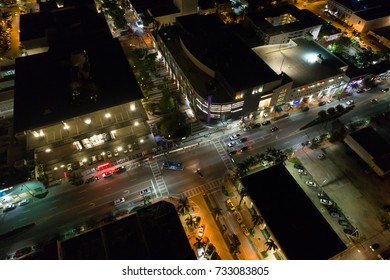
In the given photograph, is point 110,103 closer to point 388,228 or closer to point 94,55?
point 94,55

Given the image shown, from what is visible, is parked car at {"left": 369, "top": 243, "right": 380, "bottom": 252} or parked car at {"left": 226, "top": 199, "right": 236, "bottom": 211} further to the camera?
parked car at {"left": 226, "top": 199, "right": 236, "bottom": 211}

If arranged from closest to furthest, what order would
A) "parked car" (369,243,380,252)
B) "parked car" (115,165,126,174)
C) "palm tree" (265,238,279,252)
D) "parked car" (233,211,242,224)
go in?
"palm tree" (265,238,279,252), "parked car" (369,243,380,252), "parked car" (233,211,242,224), "parked car" (115,165,126,174)

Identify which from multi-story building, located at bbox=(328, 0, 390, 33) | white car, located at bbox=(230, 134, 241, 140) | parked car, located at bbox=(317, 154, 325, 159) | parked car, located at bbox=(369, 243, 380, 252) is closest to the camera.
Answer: parked car, located at bbox=(369, 243, 380, 252)

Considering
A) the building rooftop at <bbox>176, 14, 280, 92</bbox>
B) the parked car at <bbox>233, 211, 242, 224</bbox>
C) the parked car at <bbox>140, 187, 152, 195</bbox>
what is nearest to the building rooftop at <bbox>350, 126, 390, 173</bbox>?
the building rooftop at <bbox>176, 14, 280, 92</bbox>

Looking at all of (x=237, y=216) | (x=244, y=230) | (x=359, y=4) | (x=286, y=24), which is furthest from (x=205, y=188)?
(x=359, y=4)

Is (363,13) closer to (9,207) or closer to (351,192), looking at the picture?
(351,192)

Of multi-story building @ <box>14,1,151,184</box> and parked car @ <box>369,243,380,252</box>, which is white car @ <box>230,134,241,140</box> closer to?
multi-story building @ <box>14,1,151,184</box>
